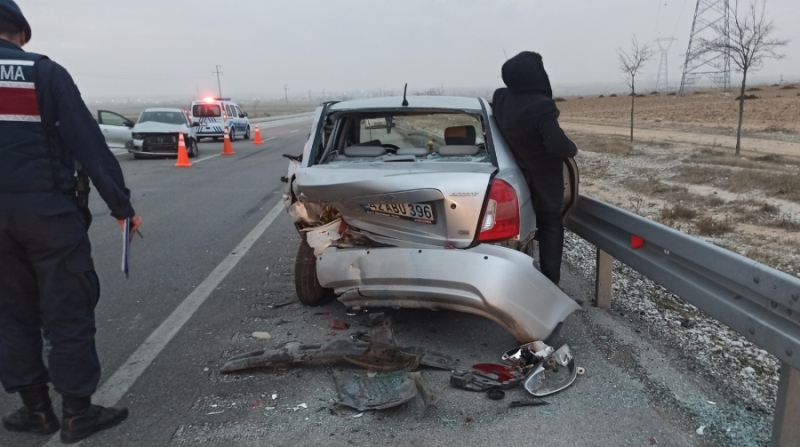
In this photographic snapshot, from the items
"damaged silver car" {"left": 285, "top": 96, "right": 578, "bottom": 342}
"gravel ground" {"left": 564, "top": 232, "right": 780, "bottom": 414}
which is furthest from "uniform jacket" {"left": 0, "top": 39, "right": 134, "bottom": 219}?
"gravel ground" {"left": 564, "top": 232, "right": 780, "bottom": 414}

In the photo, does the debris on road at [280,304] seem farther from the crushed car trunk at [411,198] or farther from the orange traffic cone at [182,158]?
the orange traffic cone at [182,158]

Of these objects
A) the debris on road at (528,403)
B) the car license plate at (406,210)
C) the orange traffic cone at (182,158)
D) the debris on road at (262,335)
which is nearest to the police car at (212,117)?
the orange traffic cone at (182,158)

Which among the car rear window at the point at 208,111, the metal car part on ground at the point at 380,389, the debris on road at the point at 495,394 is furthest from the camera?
the car rear window at the point at 208,111

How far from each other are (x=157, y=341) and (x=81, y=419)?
4.07ft

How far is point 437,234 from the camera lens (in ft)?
13.3

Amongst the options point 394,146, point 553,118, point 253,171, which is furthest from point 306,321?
point 253,171

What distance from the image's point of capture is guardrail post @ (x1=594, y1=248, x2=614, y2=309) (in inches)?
194

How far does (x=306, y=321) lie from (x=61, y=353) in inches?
76.5

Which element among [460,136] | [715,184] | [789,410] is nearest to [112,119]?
[715,184]

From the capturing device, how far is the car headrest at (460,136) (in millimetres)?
5352

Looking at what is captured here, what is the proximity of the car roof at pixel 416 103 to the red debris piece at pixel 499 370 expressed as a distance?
199 cm

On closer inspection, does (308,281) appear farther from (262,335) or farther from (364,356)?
(364,356)

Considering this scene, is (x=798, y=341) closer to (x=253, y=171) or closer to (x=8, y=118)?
(x=8, y=118)

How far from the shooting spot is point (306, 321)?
16.0 ft
